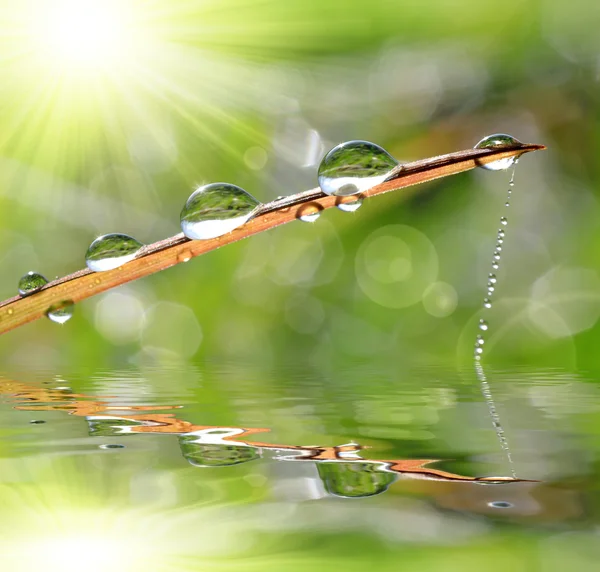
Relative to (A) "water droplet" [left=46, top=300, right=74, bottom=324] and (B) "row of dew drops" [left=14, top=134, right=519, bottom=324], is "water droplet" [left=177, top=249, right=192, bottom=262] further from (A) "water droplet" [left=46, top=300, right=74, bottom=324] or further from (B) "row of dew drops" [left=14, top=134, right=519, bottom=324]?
(A) "water droplet" [left=46, top=300, right=74, bottom=324]

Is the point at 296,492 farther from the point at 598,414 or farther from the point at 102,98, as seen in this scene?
the point at 102,98

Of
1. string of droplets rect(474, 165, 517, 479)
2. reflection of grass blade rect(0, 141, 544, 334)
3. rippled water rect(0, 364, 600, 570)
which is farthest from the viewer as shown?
string of droplets rect(474, 165, 517, 479)

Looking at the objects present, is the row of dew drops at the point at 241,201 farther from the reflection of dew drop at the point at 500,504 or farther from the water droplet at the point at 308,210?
the reflection of dew drop at the point at 500,504

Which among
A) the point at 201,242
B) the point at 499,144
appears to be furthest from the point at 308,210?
the point at 499,144

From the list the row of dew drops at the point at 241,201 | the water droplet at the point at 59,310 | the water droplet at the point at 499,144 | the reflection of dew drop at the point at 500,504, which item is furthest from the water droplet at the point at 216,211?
the reflection of dew drop at the point at 500,504

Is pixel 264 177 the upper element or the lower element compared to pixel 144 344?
upper

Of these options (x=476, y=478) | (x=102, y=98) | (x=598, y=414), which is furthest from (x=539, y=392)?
(x=102, y=98)

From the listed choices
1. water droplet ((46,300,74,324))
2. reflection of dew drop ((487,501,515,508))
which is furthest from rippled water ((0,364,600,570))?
water droplet ((46,300,74,324))
